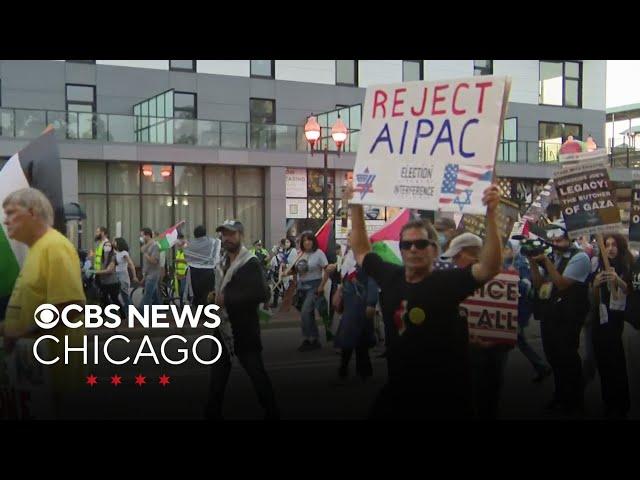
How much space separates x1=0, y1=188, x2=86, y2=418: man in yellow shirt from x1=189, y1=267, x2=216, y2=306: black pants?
724cm

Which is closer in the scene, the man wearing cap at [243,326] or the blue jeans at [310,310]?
the man wearing cap at [243,326]

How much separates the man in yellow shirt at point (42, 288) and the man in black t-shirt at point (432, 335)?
1.83 m

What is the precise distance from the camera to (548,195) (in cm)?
778

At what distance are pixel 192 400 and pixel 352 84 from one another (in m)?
22.1

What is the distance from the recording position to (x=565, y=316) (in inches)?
283

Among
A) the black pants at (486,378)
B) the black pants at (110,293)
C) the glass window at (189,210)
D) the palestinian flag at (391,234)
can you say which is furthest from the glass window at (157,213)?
the black pants at (486,378)

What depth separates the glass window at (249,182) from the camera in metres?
26.3

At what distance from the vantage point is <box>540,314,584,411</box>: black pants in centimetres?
717

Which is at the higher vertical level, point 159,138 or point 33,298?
point 159,138

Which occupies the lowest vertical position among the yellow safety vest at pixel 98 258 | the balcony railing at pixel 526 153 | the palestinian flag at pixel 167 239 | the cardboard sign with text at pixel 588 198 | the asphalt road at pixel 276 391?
the asphalt road at pixel 276 391

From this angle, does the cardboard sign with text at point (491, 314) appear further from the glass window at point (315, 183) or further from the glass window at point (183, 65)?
the glass window at point (183, 65)

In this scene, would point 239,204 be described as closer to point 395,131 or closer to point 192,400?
point 192,400

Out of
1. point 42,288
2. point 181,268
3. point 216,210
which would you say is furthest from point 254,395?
point 216,210
